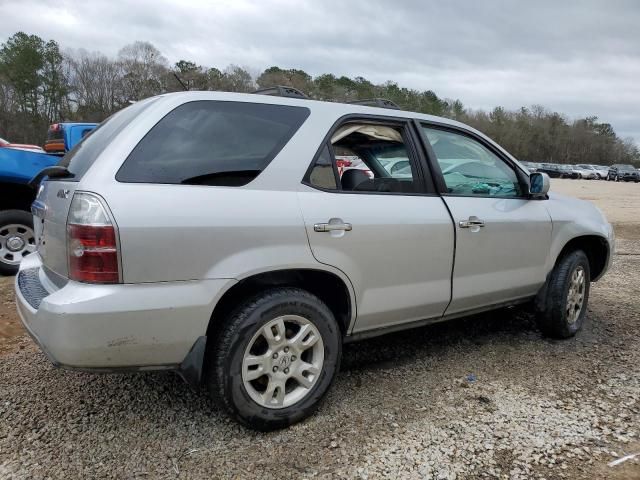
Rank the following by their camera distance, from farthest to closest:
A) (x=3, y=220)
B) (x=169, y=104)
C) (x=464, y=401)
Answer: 1. (x=3, y=220)
2. (x=464, y=401)
3. (x=169, y=104)

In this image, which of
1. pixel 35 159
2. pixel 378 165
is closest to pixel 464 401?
pixel 378 165

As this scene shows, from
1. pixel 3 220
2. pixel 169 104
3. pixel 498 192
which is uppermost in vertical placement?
pixel 169 104

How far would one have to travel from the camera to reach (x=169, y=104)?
98.6 inches

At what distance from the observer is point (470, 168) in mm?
3727

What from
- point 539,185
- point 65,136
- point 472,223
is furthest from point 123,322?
point 65,136

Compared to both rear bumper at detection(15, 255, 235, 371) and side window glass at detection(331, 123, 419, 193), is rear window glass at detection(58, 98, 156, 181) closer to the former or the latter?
rear bumper at detection(15, 255, 235, 371)

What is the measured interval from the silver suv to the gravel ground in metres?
0.30

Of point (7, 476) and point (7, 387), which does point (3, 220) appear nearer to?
point (7, 387)

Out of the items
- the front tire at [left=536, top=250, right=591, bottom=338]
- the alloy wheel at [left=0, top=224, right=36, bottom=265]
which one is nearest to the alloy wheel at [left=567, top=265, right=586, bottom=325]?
the front tire at [left=536, top=250, right=591, bottom=338]

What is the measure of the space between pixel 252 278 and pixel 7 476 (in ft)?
4.53

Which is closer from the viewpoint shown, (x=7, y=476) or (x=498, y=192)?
(x=7, y=476)

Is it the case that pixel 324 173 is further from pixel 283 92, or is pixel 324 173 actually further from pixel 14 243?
pixel 14 243

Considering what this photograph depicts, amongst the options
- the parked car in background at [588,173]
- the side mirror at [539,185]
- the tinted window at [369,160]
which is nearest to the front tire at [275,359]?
the tinted window at [369,160]

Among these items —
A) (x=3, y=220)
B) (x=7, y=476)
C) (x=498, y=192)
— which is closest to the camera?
(x=7, y=476)
